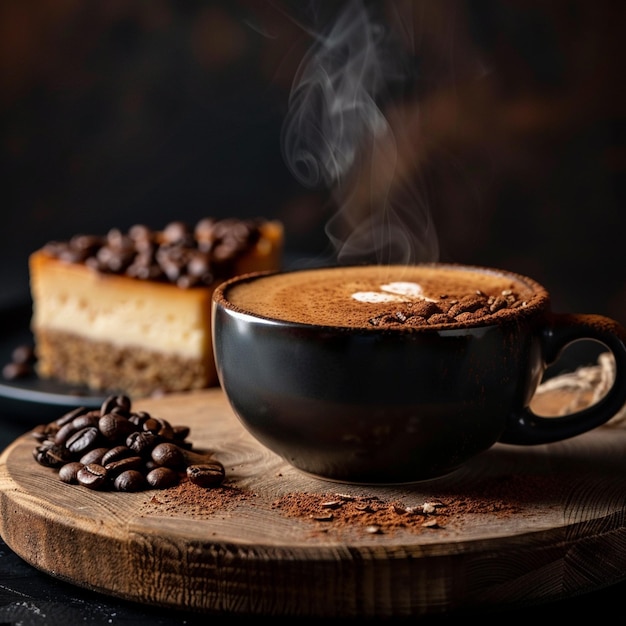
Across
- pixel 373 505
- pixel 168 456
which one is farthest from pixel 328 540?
pixel 168 456

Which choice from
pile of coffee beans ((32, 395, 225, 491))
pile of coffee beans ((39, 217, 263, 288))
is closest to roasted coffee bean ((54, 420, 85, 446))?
pile of coffee beans ((32, 395, 225, 491))

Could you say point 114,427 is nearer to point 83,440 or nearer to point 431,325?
point 83,440

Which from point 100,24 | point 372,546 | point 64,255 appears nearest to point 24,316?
point 64,255

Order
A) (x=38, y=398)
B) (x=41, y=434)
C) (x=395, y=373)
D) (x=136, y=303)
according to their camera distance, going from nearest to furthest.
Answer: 1. (x=395, y=373)
2. (x=41, y=434)
3. (x=38, y=398)
4. (x=136, y=303)

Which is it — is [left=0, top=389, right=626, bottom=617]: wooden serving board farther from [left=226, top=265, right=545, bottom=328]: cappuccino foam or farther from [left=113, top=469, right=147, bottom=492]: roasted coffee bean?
[left=226, top=265, right=545, bottom=328]: cappuccino foam

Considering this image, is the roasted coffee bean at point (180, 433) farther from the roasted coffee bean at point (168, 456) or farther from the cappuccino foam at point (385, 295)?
the cappuccino foam at point (385, 295)

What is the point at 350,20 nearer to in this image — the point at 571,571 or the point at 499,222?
the point at 571,571
